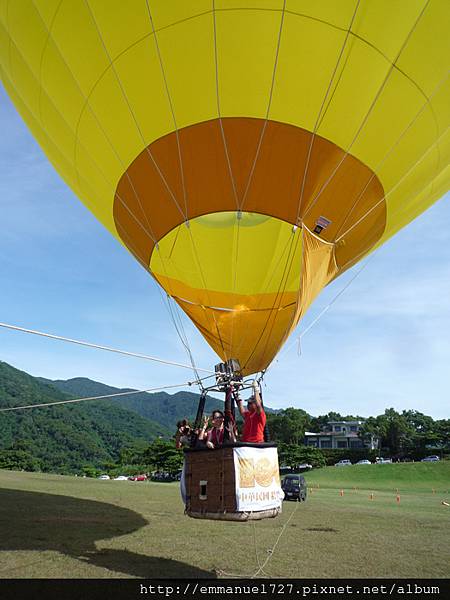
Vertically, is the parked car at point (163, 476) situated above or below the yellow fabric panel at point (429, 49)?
below

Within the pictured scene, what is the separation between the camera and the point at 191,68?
603cm

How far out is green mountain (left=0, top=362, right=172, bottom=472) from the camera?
248ft

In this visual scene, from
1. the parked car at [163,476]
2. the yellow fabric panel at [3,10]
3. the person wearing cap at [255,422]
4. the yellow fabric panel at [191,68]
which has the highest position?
the yellow fabric panel at [3,10]

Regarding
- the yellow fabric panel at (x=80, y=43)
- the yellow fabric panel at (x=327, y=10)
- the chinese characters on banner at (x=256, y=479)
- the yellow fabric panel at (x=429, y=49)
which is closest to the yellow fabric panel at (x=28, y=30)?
the yellow fabric panel at (x=80, y=43)

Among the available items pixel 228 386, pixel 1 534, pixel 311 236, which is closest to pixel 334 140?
pixel 311 236

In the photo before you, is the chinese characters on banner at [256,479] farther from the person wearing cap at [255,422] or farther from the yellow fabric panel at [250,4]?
the yellow fabric panel at [250,4]

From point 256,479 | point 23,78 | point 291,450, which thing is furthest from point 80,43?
point 291,450

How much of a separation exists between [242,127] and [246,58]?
2.49ft

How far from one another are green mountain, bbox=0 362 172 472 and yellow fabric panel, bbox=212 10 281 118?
53.3 metres

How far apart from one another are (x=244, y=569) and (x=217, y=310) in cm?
335

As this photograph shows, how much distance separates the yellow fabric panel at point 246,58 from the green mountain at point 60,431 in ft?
175

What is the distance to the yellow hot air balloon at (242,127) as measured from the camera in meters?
5.86

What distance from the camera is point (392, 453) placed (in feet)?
194

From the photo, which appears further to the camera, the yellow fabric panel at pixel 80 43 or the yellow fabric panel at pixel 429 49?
the yellow fabric panel at pixel 80 43
